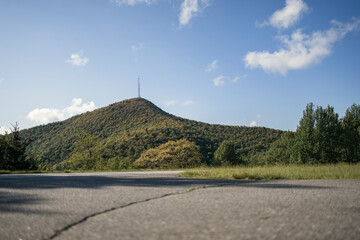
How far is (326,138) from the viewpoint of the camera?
4266 centimetres

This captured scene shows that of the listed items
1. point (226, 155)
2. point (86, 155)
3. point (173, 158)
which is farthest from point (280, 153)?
point (86, 155)

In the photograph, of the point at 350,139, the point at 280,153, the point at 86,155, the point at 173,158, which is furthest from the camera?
the point at 280,153

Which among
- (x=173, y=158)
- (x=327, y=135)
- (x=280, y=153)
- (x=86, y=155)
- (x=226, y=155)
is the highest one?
(x=327, y=135)

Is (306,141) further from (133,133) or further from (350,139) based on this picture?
(133,133)

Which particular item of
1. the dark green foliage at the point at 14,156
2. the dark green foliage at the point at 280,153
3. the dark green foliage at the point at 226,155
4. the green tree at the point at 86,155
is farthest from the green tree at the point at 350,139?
the dark green foliage at the point at 14,156

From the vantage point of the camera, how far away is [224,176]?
1101cm

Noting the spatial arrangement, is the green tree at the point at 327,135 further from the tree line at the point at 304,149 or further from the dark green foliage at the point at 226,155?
the dark green foliage at the point at 226,155

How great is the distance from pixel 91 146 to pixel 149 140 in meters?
17.7

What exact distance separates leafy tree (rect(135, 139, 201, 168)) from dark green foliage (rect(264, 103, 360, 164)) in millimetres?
18233

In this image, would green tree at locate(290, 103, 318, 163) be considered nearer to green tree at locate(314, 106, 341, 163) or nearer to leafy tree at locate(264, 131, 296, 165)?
green tree at locate(314, 106, 341, 163)

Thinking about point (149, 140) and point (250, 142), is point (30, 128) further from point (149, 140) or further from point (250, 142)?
point (250, 142)

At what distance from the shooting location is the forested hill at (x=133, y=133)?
2458 inches

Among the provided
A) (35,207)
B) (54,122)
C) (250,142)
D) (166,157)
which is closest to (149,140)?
(166,157)

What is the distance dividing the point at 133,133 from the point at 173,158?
2059cm
